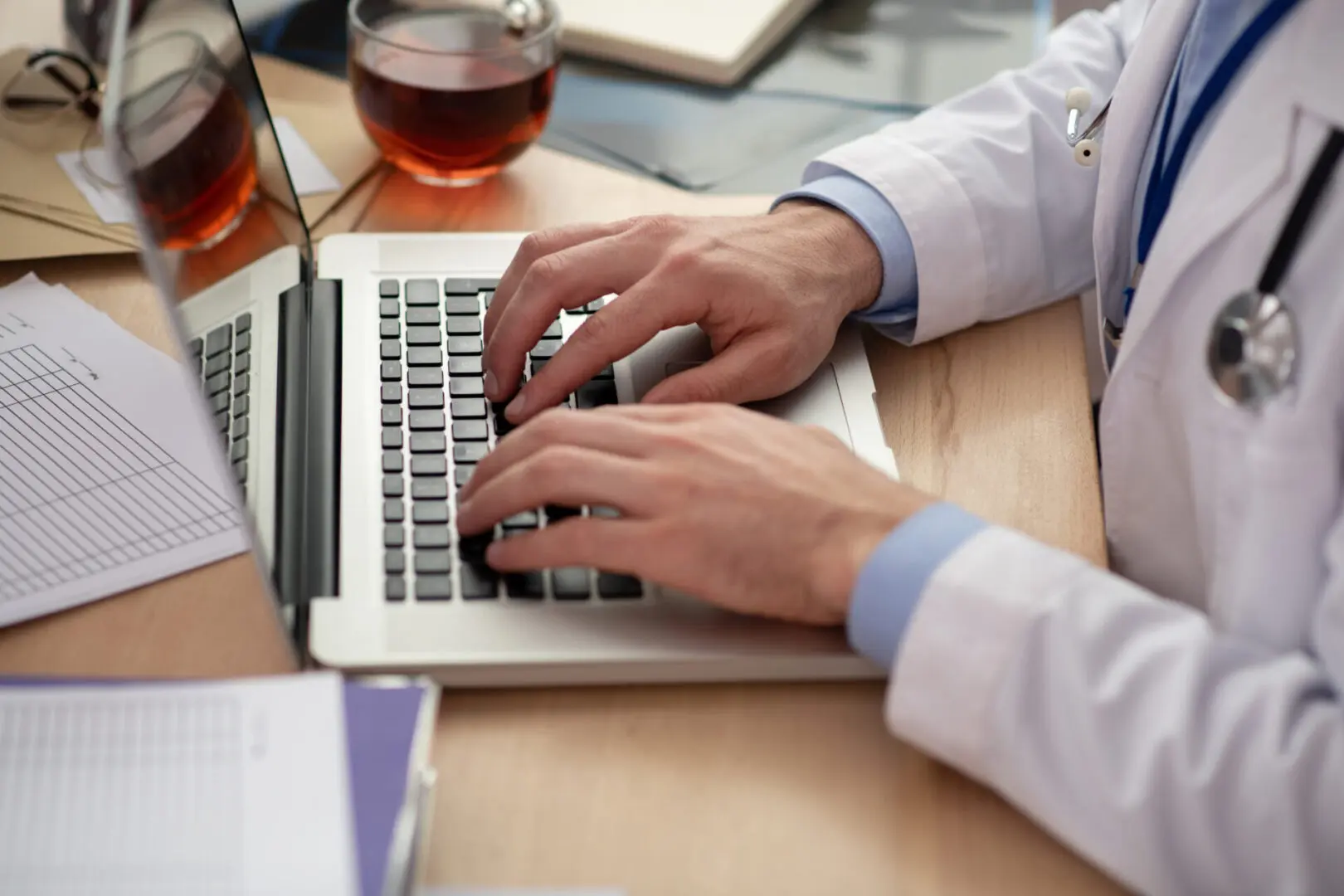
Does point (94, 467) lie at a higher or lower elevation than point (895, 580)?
lower

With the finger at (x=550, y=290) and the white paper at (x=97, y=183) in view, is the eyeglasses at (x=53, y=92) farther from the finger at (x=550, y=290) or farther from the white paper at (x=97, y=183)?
the finger at (x=550, y=290)

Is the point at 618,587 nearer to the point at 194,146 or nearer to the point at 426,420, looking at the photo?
the point at 426,420

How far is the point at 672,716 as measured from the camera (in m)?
0.64

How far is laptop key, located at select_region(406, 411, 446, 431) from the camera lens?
30.0 inches

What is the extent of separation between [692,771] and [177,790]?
22 centimetres

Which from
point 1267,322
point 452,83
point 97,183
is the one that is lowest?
point 97,183

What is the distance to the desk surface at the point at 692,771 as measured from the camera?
0.58 meters

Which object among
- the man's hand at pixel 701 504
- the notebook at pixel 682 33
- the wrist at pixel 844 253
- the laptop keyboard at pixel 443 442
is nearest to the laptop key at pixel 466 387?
the laptop keyboard at pixel 443 442

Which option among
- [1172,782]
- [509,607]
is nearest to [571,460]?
[509,607]

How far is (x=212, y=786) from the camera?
1.79 feet

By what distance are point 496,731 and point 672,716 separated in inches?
3.2

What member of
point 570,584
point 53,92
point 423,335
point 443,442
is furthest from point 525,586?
point 53,92

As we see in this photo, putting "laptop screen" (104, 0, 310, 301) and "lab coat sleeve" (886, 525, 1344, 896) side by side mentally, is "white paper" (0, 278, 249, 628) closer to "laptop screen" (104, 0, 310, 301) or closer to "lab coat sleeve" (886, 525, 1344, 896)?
"laptop screen" (104, 0, 310, 301)

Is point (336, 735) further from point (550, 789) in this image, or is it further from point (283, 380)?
point (283, 380)
